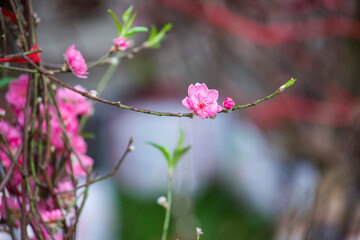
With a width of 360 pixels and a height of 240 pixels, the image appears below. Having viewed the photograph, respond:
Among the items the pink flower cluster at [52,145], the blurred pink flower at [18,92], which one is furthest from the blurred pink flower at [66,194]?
the blurred pink flower at [18,92]

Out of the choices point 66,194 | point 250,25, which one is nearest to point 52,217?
point 66,194

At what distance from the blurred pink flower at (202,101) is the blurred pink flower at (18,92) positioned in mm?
225

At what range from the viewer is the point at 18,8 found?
51cm

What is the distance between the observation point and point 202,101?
0.43 m

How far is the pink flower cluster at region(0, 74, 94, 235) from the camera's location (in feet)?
1.75

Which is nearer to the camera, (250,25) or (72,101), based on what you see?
(72,101)

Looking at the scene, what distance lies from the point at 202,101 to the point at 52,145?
24cm

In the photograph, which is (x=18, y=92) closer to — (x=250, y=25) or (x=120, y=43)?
(x=120, y=43)

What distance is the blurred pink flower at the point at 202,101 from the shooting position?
0.43 m

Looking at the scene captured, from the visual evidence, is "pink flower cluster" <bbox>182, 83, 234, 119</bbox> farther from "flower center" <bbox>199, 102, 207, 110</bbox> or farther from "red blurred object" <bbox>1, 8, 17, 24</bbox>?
"red blurred object" <bbox>1, 8, 17, 24</bbox>

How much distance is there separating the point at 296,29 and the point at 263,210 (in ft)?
4.37

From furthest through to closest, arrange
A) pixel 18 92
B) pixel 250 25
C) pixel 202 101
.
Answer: pixel 250 25 → pixel 18 92 → pixel 202 101

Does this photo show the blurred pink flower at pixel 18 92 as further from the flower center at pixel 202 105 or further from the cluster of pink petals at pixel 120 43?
the flower center at pixel 202 105

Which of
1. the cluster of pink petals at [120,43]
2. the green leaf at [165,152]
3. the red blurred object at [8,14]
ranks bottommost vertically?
the green leaf at [165,152]
